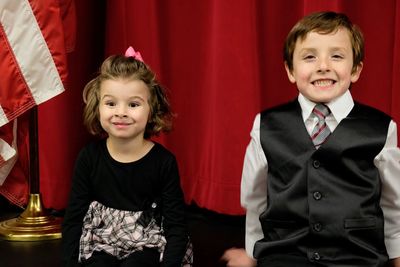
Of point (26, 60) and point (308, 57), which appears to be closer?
point (308, 57)

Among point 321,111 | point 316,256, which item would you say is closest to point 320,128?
point 321,111

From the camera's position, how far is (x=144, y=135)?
5.93 feet

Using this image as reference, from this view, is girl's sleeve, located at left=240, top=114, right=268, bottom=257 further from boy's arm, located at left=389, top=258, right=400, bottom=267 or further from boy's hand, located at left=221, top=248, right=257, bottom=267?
boy's arm, located at left=389, top=258, right=400, bottom=267

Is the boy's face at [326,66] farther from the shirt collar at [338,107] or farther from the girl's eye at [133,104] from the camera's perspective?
the girl's eye at [133,104]

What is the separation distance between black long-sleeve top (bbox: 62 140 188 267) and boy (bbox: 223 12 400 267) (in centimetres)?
27

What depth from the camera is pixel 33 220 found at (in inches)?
90.0

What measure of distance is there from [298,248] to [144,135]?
57 cm

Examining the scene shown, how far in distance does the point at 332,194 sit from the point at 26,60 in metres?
1.15

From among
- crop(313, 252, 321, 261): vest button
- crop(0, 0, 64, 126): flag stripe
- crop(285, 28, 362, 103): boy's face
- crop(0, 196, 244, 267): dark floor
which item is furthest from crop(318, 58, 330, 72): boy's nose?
crop(0, 0, 64, 126): flag stripe

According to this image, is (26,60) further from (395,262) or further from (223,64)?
(395,262)

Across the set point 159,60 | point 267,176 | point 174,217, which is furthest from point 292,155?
point 159,60

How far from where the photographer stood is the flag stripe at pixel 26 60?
6.79ft

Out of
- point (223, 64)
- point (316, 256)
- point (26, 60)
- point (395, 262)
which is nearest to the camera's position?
point (316, 256)

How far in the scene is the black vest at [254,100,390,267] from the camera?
4.80 feet
